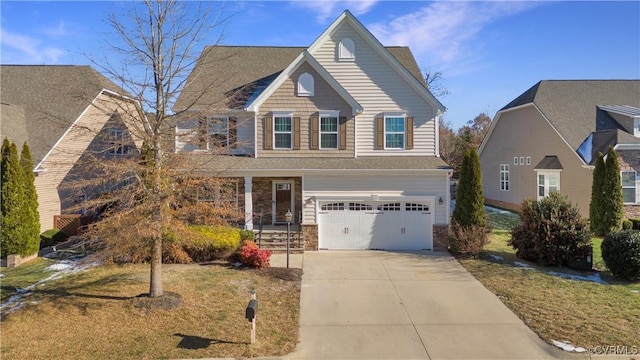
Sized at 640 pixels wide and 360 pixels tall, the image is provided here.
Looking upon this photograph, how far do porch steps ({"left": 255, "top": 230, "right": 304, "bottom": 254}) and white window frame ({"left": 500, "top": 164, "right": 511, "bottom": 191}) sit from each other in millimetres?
17971

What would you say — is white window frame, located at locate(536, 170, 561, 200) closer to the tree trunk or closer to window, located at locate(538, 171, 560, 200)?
window, located at locate(538, 171, 560, 200)

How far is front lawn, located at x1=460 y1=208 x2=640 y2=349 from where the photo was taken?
25.7 ft

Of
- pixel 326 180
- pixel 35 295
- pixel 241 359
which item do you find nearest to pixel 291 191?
pixel 326 180

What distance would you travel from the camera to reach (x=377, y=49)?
1705cm

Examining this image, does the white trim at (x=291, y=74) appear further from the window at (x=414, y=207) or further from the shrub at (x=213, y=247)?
the shrub at (x=213, y=247)

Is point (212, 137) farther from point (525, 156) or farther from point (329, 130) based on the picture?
point (525, 156)

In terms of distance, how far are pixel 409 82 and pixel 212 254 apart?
10673mm

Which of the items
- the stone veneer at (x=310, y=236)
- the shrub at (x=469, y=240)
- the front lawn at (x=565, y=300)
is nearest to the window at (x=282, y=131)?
the stone veneer at (x=310, y=236)

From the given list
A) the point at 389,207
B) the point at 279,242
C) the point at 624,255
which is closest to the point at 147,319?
the point at 279,242

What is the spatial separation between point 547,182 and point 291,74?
16625 millimetres

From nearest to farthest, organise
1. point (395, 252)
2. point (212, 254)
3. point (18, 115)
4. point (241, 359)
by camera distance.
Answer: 1. point (241, 359)
2. point (212, 254)
3. point (395, 252)
4. point (18, 115)

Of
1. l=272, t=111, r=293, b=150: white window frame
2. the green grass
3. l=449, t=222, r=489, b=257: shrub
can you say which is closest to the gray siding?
l=449, t=222, r=489, b=257: shrub

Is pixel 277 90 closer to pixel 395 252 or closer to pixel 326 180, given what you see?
pixel 326 180

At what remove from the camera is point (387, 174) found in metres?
15.6
